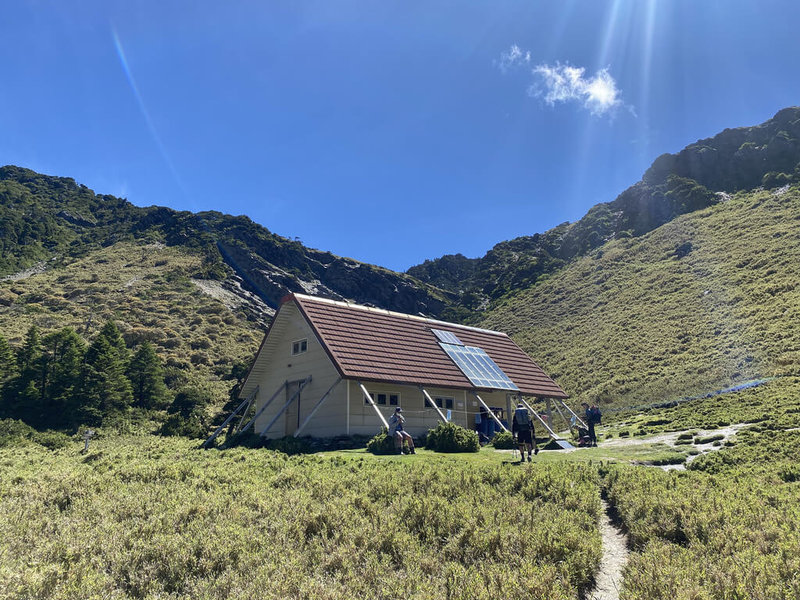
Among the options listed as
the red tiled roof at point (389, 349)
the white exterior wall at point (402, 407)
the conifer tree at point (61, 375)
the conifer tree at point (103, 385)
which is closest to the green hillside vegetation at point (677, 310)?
the red tiled roof at point (389, 349)

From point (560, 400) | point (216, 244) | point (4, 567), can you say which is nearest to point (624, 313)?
point (560, 400)

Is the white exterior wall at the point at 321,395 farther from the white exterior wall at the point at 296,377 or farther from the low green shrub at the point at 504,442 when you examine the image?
the low green shrub at the point at 504,442

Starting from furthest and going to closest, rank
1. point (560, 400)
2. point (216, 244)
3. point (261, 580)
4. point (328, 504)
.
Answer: point (216, 244) < point (560, 400) < point (328, 504) < point (261, 580)

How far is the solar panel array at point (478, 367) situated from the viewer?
85.3 ft

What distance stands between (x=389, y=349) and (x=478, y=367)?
5788mm

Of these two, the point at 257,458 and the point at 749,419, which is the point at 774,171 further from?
the point at 257,458

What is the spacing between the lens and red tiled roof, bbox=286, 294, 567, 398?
2220cm

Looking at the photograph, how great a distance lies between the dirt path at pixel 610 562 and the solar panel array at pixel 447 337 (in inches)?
749

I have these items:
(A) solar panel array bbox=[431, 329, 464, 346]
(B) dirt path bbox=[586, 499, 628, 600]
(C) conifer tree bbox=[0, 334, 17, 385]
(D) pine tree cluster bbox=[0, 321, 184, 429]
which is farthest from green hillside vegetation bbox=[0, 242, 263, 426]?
(B) dirt path bbox=[586, 499, 628, 600]

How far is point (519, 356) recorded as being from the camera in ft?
106

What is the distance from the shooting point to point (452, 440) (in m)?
18.8

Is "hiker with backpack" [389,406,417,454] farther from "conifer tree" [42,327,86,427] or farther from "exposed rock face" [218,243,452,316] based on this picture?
"exposed rock face" [218,243,452,316]

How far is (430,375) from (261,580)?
1800 cm

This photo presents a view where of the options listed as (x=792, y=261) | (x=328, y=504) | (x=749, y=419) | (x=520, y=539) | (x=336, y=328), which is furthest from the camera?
(x=792, y=261)
